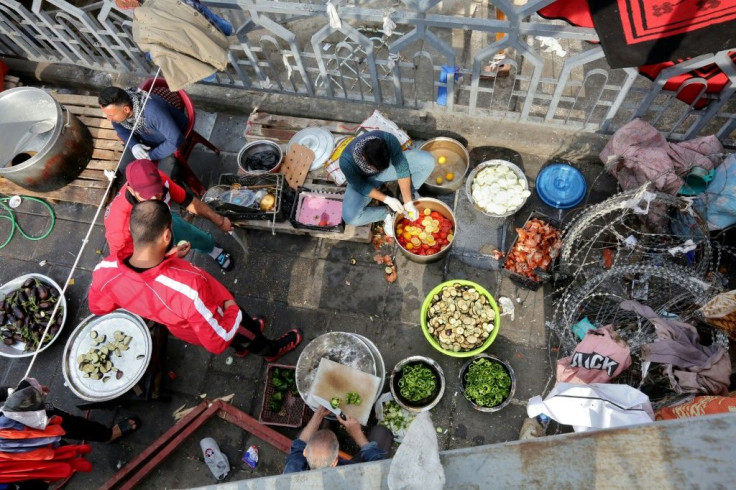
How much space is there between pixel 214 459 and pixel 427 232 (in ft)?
10.3

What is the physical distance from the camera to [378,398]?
15.7ft

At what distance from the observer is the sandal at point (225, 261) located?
569cm

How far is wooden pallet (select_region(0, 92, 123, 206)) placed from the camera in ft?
19.1

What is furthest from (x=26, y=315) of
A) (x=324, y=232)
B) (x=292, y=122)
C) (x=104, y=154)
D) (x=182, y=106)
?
(x=292, y=122)

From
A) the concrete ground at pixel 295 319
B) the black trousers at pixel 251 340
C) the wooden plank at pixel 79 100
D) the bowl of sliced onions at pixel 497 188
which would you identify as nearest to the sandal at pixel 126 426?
the concrete ground at pixel 295 319

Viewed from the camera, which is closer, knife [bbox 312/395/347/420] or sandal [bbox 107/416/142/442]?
→ knife [bbox 312/395/347/420]

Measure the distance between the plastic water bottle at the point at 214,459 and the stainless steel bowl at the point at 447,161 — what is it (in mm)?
3541

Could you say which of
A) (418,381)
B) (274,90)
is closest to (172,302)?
(418,381)

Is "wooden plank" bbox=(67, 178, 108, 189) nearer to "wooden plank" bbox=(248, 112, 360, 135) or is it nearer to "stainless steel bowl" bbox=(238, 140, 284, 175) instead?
"stainless steel bowl" bbox=(238, 140, 284, 175)

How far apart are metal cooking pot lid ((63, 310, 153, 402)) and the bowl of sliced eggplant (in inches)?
14.9

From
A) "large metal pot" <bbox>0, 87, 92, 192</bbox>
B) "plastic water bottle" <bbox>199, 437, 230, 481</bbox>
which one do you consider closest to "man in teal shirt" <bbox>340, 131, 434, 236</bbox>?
"plastic water bottle" <bbox>199, 437, 230, 481</bbox>

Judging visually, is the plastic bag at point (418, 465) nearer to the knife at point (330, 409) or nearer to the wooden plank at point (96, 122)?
the knife at point (330, 409)

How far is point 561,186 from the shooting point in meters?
5.38

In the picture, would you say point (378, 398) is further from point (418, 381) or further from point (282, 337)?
point (282, 337)
